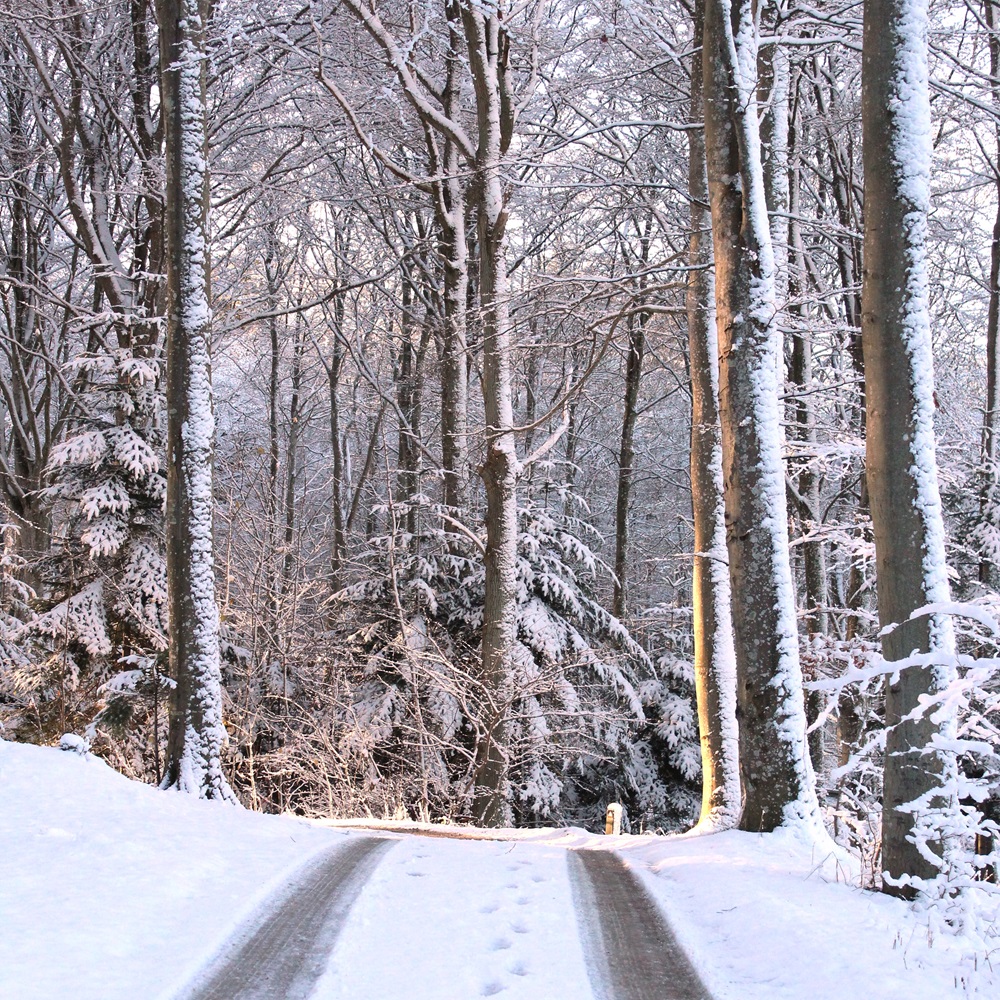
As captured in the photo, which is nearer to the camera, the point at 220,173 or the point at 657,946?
the point at 657,946

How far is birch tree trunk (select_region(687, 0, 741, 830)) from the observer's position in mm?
7840

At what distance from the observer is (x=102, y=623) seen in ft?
31.9

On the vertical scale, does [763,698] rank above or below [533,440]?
below

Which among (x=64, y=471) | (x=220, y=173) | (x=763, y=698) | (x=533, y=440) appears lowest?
(x=763, y=698)

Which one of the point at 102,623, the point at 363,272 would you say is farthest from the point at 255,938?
the point at 363,272

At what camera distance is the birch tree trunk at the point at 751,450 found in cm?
545

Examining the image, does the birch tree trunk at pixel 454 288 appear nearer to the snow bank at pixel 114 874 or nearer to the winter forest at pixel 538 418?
the winter forest at pixel 538 418

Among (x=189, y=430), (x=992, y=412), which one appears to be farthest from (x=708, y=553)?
→ (x=992, y=412)

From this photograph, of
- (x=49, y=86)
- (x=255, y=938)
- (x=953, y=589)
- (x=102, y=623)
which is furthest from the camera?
(x=953, y=589)

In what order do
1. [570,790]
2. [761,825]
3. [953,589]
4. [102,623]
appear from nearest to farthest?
[761,825]
[102,623]
[953,589]
[570,790]

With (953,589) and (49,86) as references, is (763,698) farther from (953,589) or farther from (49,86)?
(49,86)

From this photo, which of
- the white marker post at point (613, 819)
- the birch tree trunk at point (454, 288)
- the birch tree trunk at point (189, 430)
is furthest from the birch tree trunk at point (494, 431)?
the birch tree trunk at point (189, 430)

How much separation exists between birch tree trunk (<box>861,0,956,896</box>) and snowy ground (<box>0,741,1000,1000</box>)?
74 cm

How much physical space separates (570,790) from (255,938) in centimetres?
1174
